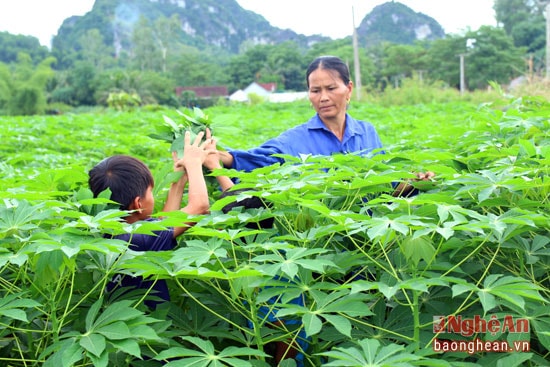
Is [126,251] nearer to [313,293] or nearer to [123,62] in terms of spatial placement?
[313,293]

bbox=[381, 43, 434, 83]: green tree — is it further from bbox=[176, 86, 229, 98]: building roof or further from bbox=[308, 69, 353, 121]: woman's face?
bbox=[308, 69, 353, 121]: woman's face

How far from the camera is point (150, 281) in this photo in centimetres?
188

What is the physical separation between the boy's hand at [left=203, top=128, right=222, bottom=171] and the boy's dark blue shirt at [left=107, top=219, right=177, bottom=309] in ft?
1.59

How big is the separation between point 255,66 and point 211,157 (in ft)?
201

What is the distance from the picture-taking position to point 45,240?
1407mm

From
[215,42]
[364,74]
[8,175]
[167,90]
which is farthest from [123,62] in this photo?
[8,175]

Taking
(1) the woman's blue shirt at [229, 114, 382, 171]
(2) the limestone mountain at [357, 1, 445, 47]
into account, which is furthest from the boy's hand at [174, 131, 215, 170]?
(2) the limestone mountain at [357, 1, 445, 47]

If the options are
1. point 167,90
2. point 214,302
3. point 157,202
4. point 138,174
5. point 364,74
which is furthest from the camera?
point 167,90

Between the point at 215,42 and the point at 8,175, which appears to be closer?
the point at 8,175

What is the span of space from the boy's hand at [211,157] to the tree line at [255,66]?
27605mm

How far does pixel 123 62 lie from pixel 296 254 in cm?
8393

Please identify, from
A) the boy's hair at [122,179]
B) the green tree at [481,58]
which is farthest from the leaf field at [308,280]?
the green tree at [481,58]

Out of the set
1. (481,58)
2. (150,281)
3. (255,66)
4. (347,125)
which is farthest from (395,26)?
(150,281)

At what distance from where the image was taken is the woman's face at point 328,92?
2916 millimetres
